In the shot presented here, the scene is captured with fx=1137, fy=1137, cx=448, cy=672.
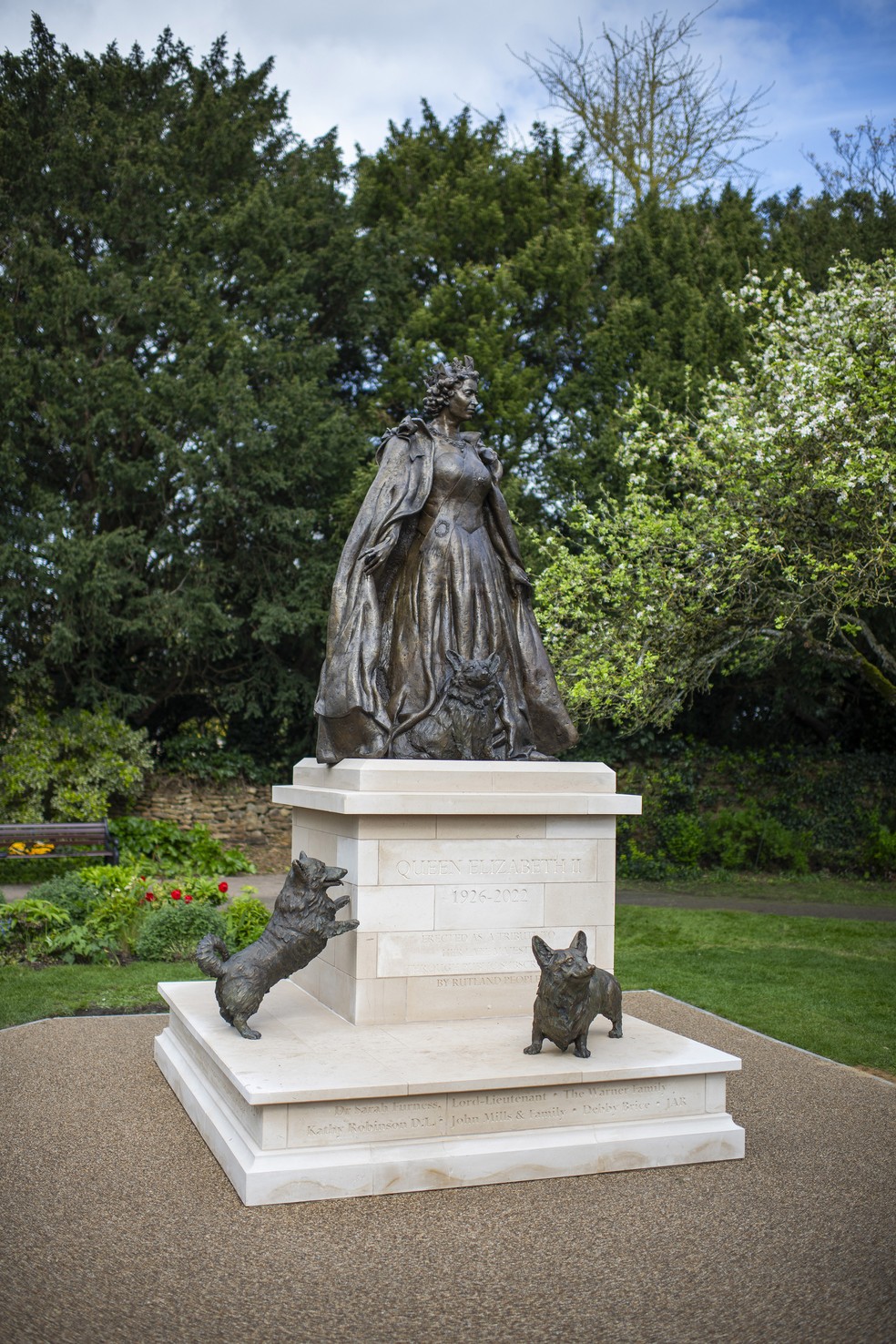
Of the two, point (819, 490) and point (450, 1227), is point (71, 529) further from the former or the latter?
point (450, 1227)

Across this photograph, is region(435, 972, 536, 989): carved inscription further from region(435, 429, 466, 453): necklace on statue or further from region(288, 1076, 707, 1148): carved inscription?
region(435, 429, 466, 453): necklace on statue

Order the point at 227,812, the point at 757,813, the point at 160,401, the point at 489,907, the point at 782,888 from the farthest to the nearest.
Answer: the point at 227,812 < the point at 757,813 < the point at 160,401 < the point at 782,888 < the point at 489,907

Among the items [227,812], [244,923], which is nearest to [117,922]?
[244,923]

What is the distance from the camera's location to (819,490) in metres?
12.3

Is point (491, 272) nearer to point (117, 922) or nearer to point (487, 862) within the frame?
point (117, 922)

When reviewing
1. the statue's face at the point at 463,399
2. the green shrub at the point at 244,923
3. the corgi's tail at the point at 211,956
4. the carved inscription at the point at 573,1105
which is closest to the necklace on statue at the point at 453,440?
the statue's face at the point at 463,399

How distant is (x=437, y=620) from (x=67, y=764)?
37.1 feet

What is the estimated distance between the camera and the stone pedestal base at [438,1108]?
4.40 meters

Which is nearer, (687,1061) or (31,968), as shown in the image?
(687,1061)

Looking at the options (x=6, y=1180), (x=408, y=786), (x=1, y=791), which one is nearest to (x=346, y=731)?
(x=408, y=786)

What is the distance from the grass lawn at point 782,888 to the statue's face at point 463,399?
10070 millimetres

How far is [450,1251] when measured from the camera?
392cm

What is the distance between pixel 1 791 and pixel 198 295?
8332 mm

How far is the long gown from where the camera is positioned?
6.30m
